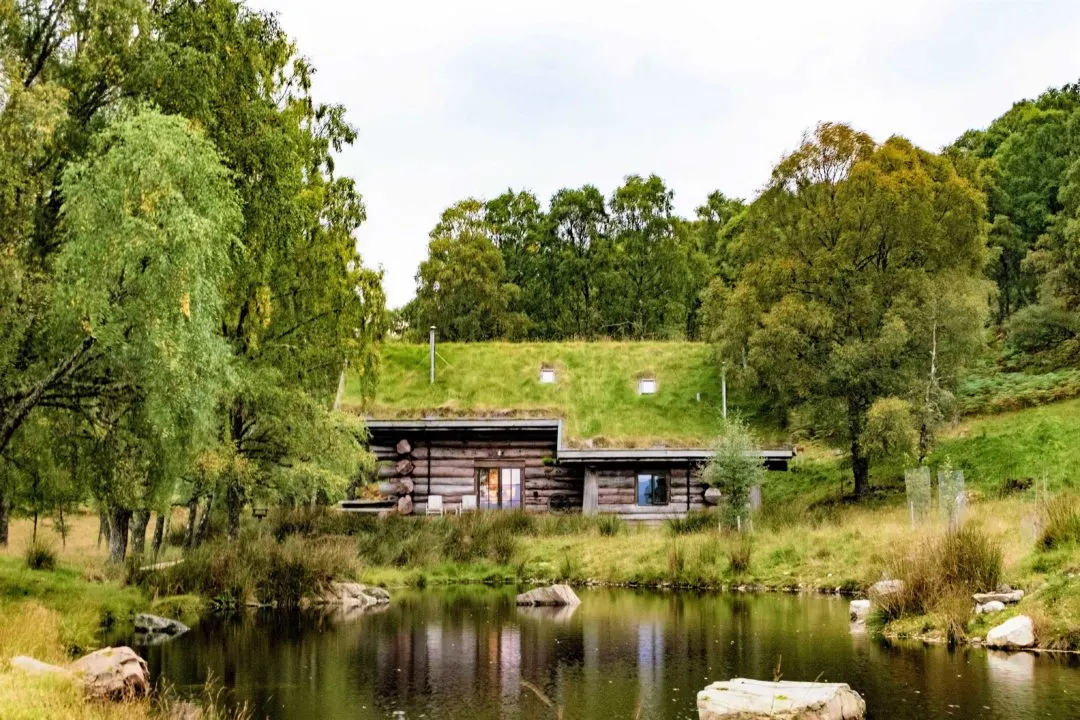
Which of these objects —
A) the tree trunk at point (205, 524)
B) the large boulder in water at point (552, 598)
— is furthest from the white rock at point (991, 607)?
Result: the tree trunk at point (205, 524)

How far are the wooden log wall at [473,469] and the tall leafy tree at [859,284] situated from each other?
23.4ft

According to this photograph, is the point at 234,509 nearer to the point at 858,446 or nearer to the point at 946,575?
the point at 946,575

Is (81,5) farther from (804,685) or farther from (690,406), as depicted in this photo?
(690,406)

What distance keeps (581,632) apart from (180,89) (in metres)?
10.7

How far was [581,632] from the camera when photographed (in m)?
15.9

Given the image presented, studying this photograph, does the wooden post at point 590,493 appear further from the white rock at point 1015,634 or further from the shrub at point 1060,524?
the white rock at point 1015,634

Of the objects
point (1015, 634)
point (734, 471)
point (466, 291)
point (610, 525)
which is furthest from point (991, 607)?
point (466, 291)

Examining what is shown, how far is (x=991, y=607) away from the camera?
14102 mm

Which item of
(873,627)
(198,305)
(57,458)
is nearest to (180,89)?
(198,305)

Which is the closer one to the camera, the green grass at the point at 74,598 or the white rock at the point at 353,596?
the green grass at the point at 74,598

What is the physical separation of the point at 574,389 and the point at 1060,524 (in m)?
19.5

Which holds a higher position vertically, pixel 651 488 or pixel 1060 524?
pixel 651 488

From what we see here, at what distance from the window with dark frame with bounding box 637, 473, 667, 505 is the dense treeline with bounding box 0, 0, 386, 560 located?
1371 centimetres

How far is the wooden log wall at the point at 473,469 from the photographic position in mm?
31062
